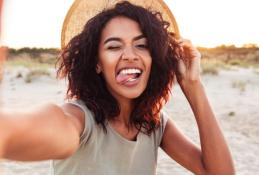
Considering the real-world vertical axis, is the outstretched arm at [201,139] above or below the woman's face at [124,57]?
below

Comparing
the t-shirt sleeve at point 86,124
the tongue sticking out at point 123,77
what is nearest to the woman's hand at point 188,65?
the tongue sticking out at point 123,77

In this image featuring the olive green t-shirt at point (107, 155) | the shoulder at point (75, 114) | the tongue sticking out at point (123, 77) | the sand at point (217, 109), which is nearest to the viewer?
the shoulder at point (75, 114)

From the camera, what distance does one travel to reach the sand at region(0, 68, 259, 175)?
226 inches

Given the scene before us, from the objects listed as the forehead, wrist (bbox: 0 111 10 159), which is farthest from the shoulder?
wrist (bbox: 0 111 10 159)

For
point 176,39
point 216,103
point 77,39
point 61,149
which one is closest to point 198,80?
point 176,39

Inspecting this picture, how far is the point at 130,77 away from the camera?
1755 mm

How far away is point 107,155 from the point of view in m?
1.73

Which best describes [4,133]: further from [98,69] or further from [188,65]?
[188,65]

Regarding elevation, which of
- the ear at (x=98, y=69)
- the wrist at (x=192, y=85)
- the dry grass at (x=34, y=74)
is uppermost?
the ear at (x=98, y=69)

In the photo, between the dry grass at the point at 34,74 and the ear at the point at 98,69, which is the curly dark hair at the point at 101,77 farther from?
the dry grass at the point at 34,74

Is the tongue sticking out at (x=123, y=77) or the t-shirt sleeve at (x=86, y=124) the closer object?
the t-shirt sleeve at (x=86, y=124)

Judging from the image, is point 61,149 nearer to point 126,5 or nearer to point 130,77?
point 130,77

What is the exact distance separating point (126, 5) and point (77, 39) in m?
0.26

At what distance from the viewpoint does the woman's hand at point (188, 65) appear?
210 centimetres
